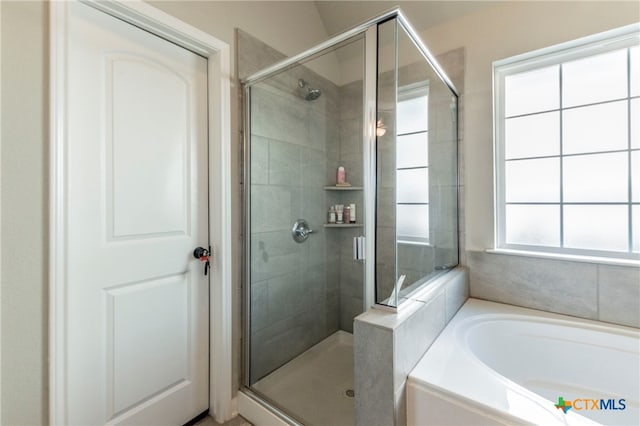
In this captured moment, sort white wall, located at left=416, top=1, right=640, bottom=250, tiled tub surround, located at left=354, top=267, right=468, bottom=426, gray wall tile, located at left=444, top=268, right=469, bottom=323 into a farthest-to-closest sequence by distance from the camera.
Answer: white wall, located at left=416, top=1, right=640, bottom=250 → gray wall tile, located at left=444, top=268, right=469, bottom=323 → tiled tub surround, located at left=354, top=267, right=468, bottom=426

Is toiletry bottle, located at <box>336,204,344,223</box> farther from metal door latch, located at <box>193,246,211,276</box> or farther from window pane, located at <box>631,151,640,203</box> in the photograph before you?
window pane, located at <box>631,151,640,203</box>

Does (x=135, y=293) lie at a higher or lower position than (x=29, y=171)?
lower

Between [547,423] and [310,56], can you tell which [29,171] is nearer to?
[310,56]

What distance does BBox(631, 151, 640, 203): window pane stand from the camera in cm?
145

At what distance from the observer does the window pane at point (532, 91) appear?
1.68 meters

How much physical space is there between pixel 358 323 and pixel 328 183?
0.99 m

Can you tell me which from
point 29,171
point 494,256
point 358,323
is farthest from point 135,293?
point 494,256

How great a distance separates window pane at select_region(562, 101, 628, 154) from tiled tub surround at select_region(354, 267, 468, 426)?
4.53 ft

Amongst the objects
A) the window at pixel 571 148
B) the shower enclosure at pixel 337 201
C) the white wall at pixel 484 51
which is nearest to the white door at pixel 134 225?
the shower enclosure at pixel 337 201

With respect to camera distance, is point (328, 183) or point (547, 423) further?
point (328, 183)

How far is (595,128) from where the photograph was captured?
1559 millimetres

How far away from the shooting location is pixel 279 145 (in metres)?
1.72

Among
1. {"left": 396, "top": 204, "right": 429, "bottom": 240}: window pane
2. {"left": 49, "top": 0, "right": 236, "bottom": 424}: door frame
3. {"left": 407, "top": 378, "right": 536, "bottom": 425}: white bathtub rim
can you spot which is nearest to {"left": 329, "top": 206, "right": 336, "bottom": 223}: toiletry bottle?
{"left": 396, "top": 204, "right": 429, "bottom": 240}: window pane

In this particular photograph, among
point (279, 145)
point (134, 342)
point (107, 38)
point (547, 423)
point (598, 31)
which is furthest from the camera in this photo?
point (279, 145)
